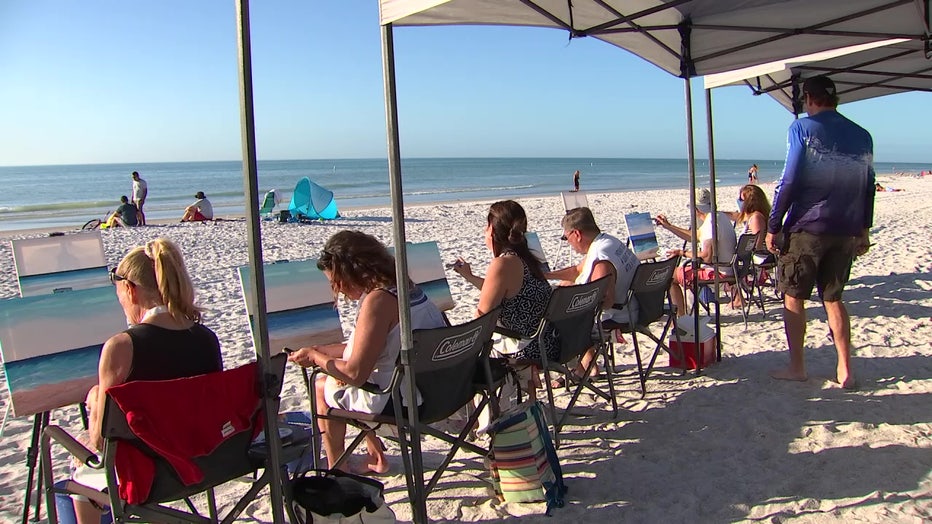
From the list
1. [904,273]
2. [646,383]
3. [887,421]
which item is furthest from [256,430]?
[904,273]

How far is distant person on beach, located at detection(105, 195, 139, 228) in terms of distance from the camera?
51.6 ft

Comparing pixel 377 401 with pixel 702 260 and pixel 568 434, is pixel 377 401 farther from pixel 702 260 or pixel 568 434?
pixel 702 260

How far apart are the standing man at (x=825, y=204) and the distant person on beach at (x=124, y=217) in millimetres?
15062

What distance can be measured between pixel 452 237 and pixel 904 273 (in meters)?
7.28

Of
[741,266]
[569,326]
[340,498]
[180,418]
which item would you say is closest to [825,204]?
[569,326]

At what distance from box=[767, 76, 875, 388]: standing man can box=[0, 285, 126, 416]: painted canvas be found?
A: 3.29m

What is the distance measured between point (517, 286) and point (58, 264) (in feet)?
9.71

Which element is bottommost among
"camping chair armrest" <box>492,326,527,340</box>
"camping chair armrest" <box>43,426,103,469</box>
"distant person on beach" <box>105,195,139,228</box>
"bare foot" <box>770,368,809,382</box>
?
"bare foot" <box>770,368,809,382</box>

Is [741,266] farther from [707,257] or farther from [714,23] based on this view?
[714,23]

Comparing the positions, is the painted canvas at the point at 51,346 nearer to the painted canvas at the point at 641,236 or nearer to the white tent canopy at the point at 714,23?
the white tent canopy at the point at 714,23

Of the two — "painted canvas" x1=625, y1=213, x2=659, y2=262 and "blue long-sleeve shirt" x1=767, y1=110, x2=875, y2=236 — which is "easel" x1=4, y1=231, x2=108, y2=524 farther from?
"painted canvas" x1=625, y1=213, x2=659, y2=262

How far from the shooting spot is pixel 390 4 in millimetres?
2355

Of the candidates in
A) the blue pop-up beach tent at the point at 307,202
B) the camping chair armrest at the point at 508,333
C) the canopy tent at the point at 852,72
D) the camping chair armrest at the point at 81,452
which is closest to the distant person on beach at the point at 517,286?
the camping chair armrest at the point at 508,333

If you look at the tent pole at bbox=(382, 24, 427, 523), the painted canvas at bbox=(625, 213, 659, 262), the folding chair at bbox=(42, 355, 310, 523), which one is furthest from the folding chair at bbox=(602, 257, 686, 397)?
the painted canvas at bbox=(625, 213, 659, 262)
